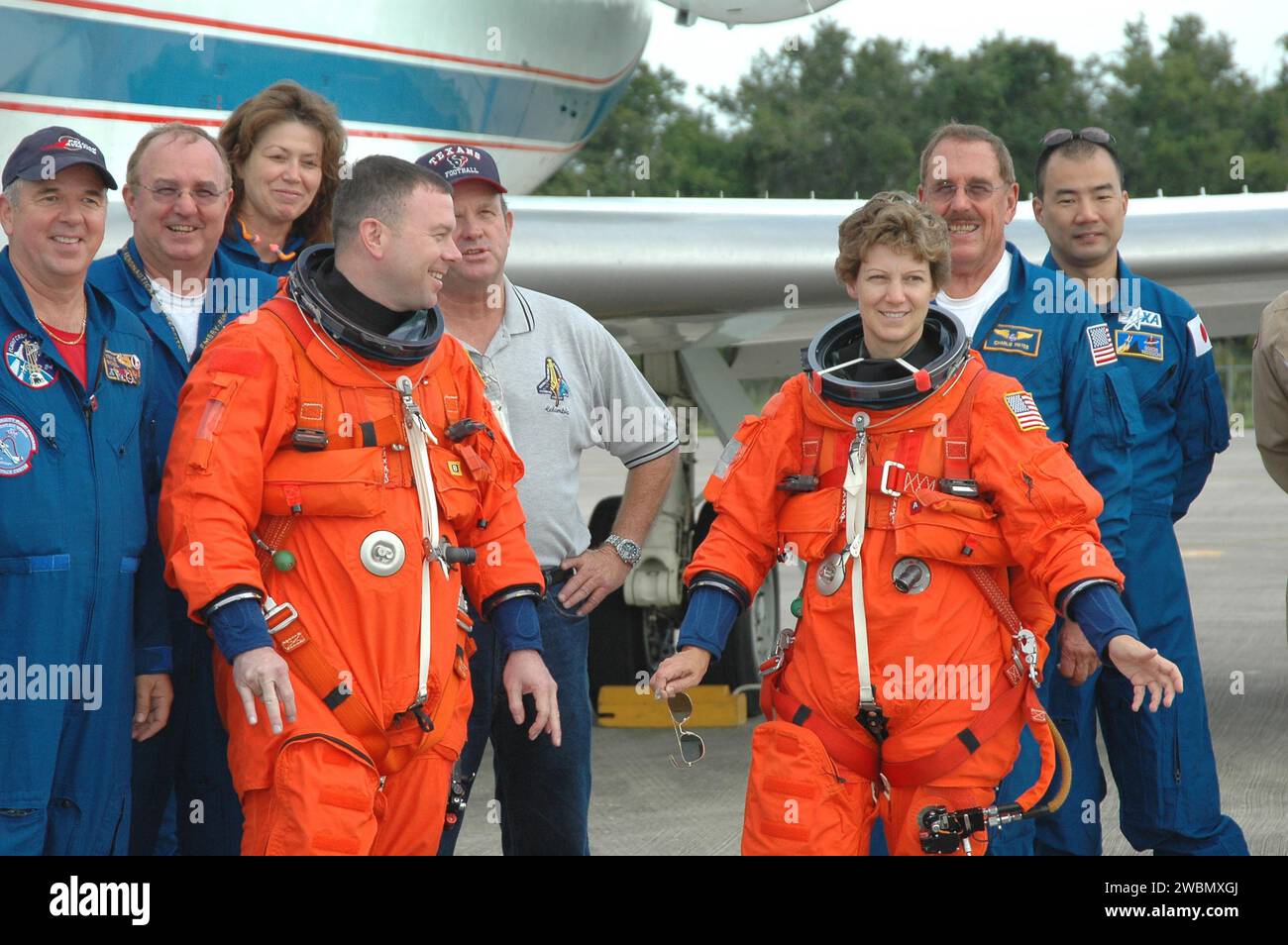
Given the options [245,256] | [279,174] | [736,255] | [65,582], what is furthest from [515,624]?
[736,255]

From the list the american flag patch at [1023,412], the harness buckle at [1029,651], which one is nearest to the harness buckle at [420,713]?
the harness buckle at [1029,651]

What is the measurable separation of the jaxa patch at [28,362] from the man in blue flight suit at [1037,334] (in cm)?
219

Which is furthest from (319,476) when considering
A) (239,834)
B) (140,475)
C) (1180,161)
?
(1180,161)

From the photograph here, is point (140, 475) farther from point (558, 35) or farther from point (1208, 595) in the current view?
point (1208, 595)

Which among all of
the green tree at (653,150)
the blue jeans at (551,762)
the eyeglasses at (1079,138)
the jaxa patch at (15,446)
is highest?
the green tree at (653,150)

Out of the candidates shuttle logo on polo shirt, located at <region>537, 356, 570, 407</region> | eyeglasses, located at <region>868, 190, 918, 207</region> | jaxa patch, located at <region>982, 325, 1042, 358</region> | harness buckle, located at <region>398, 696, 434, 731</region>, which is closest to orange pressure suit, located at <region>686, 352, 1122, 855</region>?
eyeglasses, located at <region>868, 190, 918, 207</region>

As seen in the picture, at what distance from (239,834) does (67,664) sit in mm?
672

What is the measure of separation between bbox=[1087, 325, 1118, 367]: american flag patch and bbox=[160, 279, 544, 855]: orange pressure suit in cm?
171

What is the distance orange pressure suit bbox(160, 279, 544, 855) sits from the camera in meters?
2.88

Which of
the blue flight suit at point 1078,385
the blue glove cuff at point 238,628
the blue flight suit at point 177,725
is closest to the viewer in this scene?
A: the blue glove cuff at point 238,628

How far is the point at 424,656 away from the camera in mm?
3027

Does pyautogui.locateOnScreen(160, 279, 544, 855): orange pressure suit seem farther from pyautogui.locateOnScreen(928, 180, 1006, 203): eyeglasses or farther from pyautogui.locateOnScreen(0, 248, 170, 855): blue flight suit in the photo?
pyautogui.locateOnScreen(928, 180, 1006, 203): eyeglasses

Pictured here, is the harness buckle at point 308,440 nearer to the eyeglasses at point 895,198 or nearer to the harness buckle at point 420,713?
the harness buckle at point 420,713

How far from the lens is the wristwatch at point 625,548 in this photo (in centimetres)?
405
